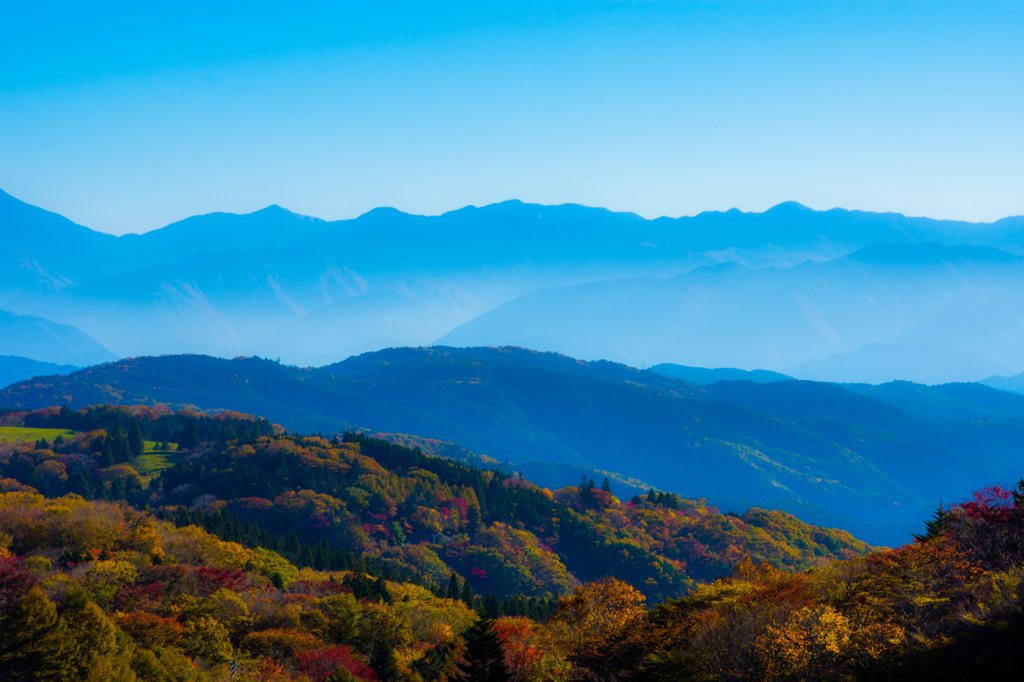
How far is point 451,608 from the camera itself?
79.9m

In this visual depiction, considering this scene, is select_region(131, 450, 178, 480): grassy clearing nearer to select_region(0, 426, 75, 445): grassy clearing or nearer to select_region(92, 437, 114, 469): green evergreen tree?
select_region(92, 437, 114, 469): green evergreen tree

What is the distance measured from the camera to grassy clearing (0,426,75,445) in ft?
587

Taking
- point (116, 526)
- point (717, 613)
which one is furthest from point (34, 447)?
point (717, 613)

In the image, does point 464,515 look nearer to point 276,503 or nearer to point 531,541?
point 531,541

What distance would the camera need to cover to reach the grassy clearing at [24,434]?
179038 mm

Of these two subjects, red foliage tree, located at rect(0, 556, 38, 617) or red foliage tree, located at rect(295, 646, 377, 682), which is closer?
red foliage tree, located at rect(0, 556, 38, 617)

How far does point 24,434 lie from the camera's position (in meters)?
189

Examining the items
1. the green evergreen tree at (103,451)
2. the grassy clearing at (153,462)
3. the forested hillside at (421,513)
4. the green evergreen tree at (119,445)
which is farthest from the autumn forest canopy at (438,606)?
the green evergreen tree at (119,445)

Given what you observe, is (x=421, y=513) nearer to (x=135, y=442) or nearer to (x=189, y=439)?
(x=189, y=439)

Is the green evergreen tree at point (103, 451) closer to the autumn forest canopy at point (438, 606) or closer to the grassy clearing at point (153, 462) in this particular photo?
the grassy clearing at point (153, 462)

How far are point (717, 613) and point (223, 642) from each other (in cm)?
3863

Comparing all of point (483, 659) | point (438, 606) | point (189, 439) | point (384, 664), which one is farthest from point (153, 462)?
point (483, 659)

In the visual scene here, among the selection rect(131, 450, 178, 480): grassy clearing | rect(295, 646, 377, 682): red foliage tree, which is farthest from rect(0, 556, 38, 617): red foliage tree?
rect(131, 450, 178, 480): grassy clearing

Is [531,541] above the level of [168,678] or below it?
below
